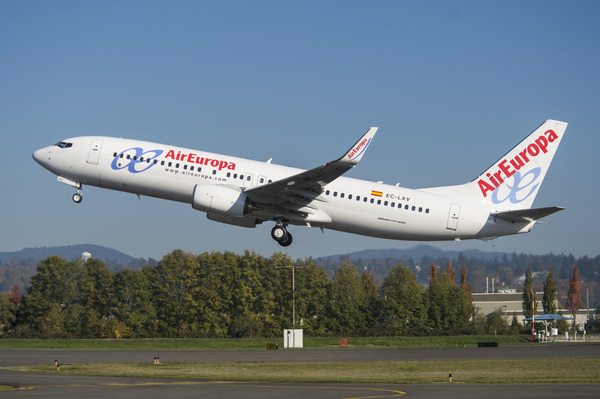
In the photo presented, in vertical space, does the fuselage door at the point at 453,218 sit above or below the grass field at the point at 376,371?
above

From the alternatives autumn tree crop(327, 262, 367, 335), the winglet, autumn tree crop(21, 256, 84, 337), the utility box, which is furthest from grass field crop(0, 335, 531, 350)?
the winglet

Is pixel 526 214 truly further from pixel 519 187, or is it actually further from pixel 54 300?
pixel 54 300

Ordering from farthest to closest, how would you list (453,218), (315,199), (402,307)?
(402,307) < (453,218) < (315,199)

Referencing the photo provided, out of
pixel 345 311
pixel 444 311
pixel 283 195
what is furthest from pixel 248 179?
pixel 444 311

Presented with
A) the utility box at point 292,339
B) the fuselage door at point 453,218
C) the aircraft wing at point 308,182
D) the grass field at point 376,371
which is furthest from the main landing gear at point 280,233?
the utility box at point 292,339

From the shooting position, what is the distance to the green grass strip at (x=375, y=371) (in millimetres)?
38156

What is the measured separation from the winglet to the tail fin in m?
11.3

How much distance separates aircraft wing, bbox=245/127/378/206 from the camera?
43781 mm

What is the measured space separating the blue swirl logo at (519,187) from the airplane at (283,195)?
158 millimetres

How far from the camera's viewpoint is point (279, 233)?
5059 cm

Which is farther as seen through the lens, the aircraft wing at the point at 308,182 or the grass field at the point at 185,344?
the grass field at the point at 185,344

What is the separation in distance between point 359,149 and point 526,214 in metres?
11.8

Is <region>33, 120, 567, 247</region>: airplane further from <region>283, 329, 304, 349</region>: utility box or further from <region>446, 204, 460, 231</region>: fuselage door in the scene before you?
<region>283, 329, 304, 349</region>: utility box

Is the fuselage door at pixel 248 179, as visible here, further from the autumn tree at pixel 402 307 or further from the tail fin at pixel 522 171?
the autumn tree at pixel 402 307
